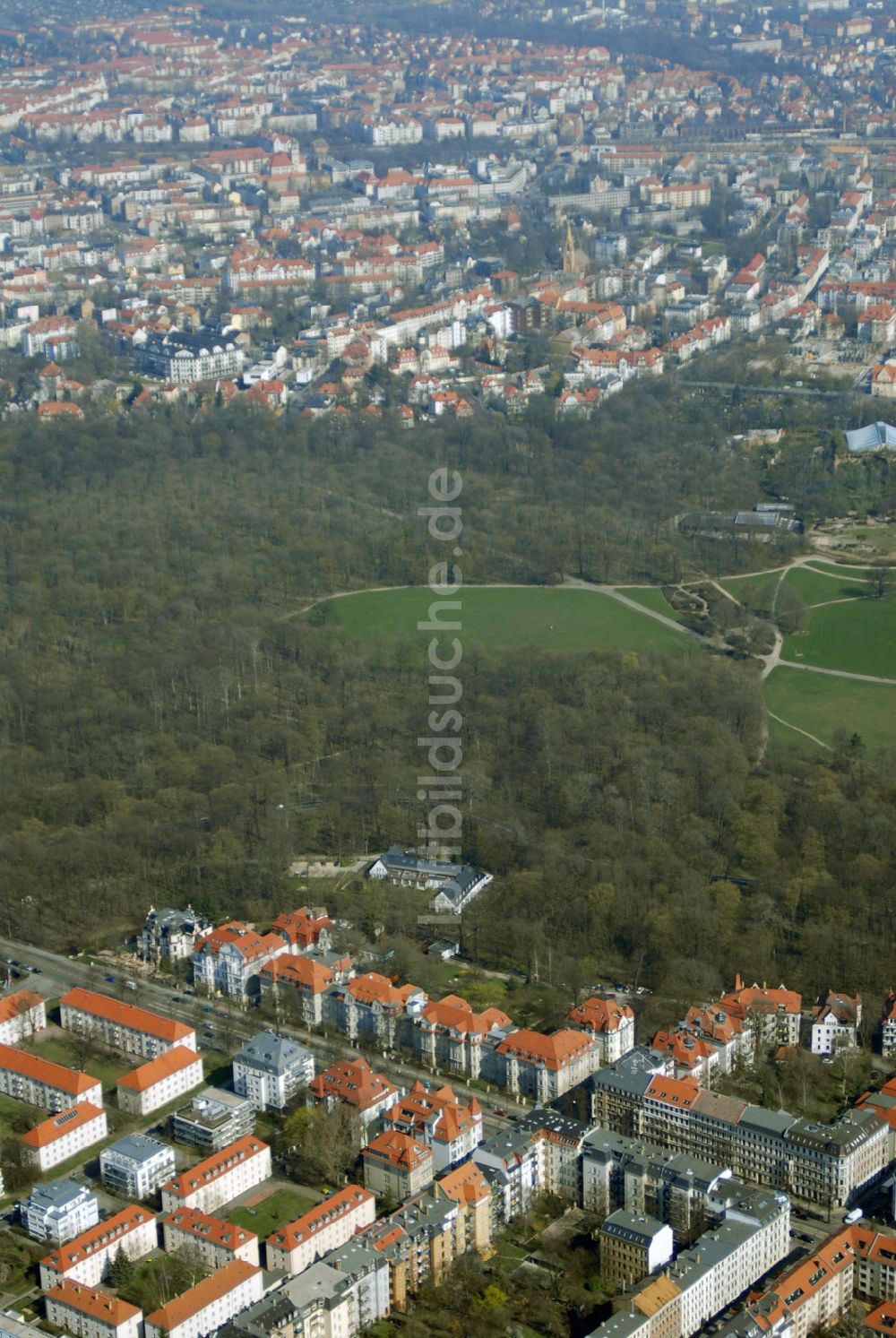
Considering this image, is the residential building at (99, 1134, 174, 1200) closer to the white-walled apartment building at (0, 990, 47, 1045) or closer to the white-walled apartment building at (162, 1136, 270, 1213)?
the white-walled apartment building at (162, 1136, 270, 1213)

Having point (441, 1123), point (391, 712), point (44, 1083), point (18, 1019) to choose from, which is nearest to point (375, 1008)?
point (441, 1123)

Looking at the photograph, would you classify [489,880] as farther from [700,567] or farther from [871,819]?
[700,567]

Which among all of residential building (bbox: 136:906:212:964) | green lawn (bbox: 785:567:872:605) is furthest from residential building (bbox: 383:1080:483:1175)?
green lawn (bbox: 785:567:872:605)

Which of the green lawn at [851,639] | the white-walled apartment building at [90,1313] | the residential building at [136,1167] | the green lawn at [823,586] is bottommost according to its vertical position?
the green lawn at [851,639]

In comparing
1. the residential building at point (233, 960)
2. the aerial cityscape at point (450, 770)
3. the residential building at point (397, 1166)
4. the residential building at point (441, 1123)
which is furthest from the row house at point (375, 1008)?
the residential building at point (397, 1166)

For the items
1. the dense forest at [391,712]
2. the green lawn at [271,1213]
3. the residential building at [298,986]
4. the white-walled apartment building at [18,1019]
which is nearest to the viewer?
the green lawn at [271,1213]

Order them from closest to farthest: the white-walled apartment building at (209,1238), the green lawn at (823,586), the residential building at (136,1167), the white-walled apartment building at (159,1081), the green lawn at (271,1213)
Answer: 1. the white-walled apartment building at (209,1238)
2. the green lawn at (271,1213)
3. the residential building at (136,1167)
4. the white-walled apartment building at (159,1081)
5. the green lawn at (823,586)

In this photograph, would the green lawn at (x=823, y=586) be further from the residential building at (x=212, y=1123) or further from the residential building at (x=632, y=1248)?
the residential building at (x=632, y=1248)
